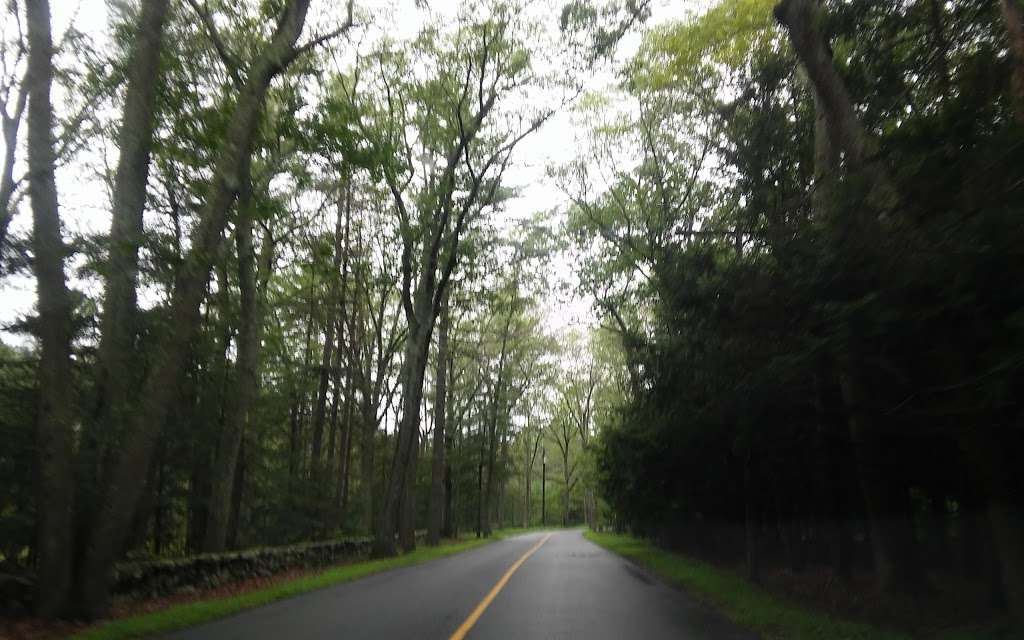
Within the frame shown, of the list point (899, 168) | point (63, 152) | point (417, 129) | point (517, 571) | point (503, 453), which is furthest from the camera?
point (503, 453)

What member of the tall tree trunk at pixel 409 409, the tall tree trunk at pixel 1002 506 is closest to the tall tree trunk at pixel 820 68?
the tall tree trunk at pixel 1002 506

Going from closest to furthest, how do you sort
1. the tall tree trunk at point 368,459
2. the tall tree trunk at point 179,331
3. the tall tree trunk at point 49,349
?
the tall tree trunk at point 49,349 < the tall tree trunk at point 179,331 < the tall tree trunk at point 368,459

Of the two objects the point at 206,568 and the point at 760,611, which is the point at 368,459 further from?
the point at 760,611

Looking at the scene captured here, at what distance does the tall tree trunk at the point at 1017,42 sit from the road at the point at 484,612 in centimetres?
637

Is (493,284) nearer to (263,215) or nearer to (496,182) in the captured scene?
(496,182)

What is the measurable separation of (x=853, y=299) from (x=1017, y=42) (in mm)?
2993

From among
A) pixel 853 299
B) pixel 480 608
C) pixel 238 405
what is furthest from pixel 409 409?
pixel 853 299

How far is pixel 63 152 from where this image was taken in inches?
631

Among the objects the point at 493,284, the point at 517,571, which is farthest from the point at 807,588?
the point at 493,284

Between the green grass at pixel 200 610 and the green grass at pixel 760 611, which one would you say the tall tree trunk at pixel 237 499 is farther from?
the green grass at pixel 760 611

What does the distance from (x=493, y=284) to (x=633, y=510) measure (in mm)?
11762

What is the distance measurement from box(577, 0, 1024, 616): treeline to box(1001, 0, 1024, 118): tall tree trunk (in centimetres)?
4

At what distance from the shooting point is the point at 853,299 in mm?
8430

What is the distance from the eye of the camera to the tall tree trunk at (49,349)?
1044cm
